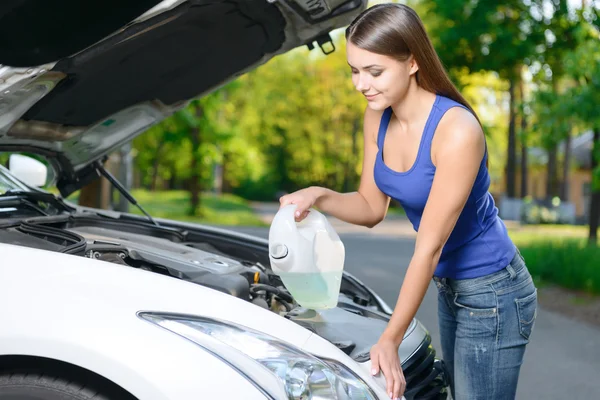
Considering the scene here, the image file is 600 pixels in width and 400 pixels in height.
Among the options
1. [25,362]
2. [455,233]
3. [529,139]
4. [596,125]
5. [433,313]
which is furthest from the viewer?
[529,139]

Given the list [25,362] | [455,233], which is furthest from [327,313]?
[25,362]

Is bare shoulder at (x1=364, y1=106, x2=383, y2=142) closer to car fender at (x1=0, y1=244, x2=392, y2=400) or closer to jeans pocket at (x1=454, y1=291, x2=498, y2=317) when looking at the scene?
jeans pocket at (x1=454, y1=291, x2=498, y2=317)

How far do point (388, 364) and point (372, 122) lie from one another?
866mm

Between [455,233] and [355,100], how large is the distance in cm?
3521

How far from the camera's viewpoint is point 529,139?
1279 centimetres

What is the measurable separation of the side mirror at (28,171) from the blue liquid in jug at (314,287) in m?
1.97

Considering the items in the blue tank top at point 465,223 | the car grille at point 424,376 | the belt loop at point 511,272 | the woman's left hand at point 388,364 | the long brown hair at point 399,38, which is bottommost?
the car grille at point 424,376

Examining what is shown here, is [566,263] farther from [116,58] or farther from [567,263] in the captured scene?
[116,58]

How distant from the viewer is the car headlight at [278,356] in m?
2.18

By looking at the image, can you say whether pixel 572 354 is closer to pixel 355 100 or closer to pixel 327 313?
pixel 327 313

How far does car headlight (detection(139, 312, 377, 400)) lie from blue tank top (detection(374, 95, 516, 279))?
21.9 inches

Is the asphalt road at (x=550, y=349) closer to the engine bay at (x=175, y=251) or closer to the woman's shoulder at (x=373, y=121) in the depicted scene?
the engine bay at (x=175, y=251)

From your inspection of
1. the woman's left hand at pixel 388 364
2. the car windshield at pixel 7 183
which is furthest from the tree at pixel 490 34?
the woman's left hand at pixel 388 364

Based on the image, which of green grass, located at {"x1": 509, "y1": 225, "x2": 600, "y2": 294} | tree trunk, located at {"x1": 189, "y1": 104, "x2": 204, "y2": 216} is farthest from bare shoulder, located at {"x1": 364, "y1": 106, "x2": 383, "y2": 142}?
tree trunk, located at {"x1": 189, "y1": 104, "x2": 204, "y2": 216}
